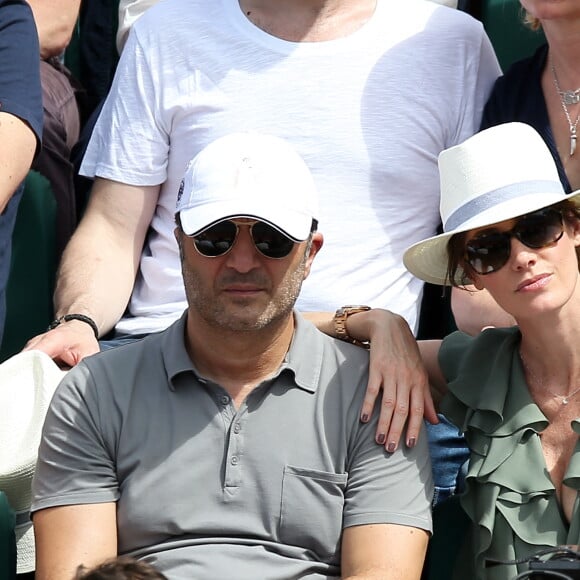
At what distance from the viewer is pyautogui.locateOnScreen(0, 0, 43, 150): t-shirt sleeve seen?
3.01 meters

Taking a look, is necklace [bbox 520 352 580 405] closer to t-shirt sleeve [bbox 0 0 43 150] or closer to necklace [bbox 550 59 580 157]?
necklace [bbox 550 59 580 157]

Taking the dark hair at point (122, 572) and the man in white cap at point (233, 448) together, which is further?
the man in white cap at point (233, 448)

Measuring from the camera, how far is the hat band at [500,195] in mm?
2443

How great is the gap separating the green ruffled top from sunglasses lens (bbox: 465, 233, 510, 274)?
0.76 feet

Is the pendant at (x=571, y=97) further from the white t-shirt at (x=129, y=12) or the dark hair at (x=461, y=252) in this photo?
the white t-shirt at (x=129, y=12)

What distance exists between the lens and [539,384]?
8.38 ft

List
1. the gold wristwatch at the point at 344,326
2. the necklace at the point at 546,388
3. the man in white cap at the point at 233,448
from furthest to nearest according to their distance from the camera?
the gold wristwatch at the point at 344,326
the necklace at the point at 546,388
the man in white cap at the point at 233,448

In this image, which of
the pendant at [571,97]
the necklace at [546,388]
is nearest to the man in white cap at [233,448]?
the necklace at [546,388]

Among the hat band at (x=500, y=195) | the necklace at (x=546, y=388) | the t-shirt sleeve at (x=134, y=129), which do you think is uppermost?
the t-shirt sleeve at (x=134, y=129)

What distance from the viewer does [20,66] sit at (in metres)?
3.06

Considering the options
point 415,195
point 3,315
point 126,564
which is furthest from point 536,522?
point 3,315

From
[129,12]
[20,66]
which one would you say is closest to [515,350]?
[20,66]

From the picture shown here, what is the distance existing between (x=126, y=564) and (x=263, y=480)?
0.42 metres

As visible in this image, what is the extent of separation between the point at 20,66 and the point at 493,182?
1.21m
